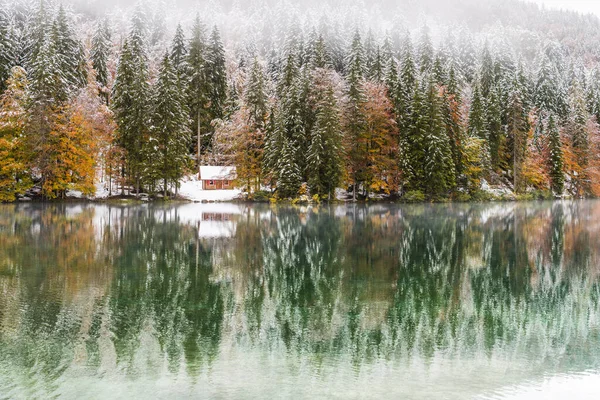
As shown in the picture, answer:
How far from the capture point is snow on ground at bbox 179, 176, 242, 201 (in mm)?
62688

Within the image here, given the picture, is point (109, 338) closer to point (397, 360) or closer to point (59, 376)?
point (59, 376)

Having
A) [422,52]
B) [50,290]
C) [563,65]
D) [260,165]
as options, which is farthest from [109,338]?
[563,65]

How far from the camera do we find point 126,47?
200ft

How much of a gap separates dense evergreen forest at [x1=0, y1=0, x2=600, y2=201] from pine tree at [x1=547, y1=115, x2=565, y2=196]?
6.0 inches

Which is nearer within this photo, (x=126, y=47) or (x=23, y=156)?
(x=23, y=156)

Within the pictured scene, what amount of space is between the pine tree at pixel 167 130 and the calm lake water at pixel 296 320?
3403 cm

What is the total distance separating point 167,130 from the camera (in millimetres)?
56781

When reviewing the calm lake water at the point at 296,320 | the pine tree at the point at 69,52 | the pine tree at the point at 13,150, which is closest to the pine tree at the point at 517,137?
the calm lake water at the point at 296,320

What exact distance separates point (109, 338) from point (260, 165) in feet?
172

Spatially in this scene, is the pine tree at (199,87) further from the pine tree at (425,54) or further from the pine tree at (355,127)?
the pine tree at (425,54)

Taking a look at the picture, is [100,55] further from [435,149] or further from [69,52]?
[435,149]

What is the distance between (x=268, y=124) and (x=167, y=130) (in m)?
11.2

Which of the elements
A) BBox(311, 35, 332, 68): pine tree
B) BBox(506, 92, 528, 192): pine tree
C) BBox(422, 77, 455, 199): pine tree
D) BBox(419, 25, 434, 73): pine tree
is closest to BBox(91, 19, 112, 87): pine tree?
BBox(311, 35, 332, 68): pine tree

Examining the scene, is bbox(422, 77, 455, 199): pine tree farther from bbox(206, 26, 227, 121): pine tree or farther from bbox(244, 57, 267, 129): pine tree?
bbox(206, 26, 227, 121): pine tree
